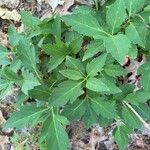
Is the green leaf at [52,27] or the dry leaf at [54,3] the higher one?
the green leaf at [52,27]

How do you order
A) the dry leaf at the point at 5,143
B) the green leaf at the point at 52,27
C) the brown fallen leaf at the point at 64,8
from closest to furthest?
the green leaf at the point at 52,27
the brown fallen leaf at the point at 64,8
the dry leaf at the point at 5,143

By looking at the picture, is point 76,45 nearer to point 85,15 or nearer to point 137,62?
point 85,15

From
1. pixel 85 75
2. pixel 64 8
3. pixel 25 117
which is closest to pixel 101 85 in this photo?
pixel 85 75

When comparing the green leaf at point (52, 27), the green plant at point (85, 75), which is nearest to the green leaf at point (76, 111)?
the green plant at point (85, 75)

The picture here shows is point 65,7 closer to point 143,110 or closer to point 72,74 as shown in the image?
point 72,74

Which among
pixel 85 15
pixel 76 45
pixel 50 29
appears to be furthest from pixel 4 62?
pixel 85 15

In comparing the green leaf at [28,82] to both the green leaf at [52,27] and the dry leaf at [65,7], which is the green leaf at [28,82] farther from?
the dry leaf at [65,7]

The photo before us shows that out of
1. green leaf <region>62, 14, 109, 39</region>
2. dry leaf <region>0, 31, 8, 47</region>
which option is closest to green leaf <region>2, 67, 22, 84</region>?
green leaf <region>62, 14, 109, 39</region>
